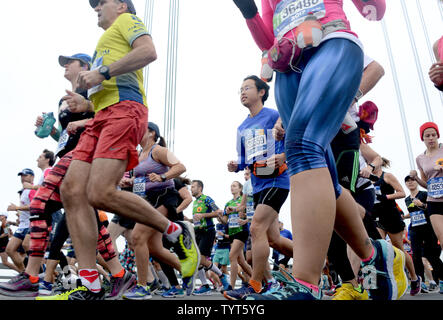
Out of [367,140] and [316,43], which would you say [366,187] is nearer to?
[367,140]

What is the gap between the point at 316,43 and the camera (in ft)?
5.37

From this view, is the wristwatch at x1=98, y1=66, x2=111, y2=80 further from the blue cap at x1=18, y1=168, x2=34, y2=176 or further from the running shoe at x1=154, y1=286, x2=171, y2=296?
the blue cap at x1=18, y1=168, x2=34, y2=176

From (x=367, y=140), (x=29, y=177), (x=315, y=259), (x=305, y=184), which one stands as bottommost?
(x=315, y=259)

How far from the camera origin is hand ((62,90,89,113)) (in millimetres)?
3137

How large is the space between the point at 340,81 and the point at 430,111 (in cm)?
1871

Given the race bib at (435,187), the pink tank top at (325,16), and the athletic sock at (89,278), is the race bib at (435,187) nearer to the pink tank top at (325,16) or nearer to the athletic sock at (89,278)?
the pink tank top at (325,16)

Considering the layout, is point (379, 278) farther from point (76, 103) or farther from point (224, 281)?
point (224, 281)

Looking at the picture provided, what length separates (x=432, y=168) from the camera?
17.0 ft

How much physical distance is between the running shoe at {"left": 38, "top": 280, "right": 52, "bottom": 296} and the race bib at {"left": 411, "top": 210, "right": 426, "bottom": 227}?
5473mm

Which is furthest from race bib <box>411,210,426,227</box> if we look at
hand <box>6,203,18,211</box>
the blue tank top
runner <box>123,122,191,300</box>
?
hand <box>6,203,18,211</box>

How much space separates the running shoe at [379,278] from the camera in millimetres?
1934

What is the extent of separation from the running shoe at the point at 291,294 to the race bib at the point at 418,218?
225 inches
